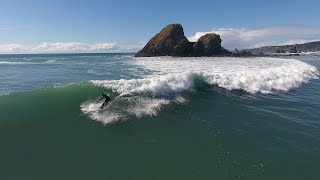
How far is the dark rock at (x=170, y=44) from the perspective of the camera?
75250 millimetres

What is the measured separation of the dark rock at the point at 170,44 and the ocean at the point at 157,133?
193 feet

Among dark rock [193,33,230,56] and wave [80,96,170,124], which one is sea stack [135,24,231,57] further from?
wave [80,96,170,124]

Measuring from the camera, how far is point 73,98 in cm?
1445

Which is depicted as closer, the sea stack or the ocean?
the ocean

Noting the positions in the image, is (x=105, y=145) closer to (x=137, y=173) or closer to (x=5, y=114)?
(x=137, y=173)

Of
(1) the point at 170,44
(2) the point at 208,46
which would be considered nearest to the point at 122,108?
(1) the point at 170,44

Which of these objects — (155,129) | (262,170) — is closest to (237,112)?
(155,129)

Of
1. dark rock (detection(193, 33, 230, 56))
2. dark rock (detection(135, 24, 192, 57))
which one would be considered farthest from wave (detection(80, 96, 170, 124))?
dark rock (detection(193, 33, 230, 56))

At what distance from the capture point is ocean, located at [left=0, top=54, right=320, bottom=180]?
8.25 metres

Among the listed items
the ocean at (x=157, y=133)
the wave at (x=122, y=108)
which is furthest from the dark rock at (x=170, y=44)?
the wave at (x=122, y=108)

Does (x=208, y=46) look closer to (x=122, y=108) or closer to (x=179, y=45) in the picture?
(x=179, y=45)

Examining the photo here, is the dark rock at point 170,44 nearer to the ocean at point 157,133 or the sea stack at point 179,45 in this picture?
the sea stack at point 179,45

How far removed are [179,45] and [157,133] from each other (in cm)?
6606

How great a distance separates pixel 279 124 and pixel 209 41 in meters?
69.7
